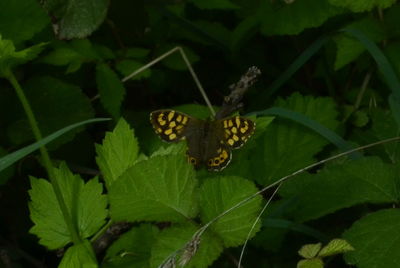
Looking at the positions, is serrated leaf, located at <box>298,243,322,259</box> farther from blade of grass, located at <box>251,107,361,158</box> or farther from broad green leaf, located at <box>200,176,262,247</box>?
blade of grass, located at <box>251,107,361,158</box>

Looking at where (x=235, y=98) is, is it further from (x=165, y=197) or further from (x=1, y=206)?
(x=1, y=206)

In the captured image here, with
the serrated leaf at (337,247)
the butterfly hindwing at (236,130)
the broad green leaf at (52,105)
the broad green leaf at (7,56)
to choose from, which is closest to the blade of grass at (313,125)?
the butterfly hindwing at (236,130)

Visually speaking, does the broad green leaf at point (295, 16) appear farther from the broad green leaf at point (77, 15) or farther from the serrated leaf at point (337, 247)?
the serrated leaf at point (337, 247)

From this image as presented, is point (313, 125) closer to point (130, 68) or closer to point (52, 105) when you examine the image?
point (130, 68)

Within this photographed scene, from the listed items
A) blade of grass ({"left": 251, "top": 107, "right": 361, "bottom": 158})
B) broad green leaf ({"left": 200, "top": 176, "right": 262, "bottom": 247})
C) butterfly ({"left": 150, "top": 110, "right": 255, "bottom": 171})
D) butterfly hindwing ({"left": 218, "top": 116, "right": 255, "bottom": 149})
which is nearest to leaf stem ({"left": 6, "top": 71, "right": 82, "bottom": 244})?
broad green leaf ({"left": 200, "top": 176, "right": 262, "bottom": 247})

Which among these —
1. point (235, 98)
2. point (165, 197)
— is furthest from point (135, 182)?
point (235, 98)

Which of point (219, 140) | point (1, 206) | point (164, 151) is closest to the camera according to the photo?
point (164, 151)
